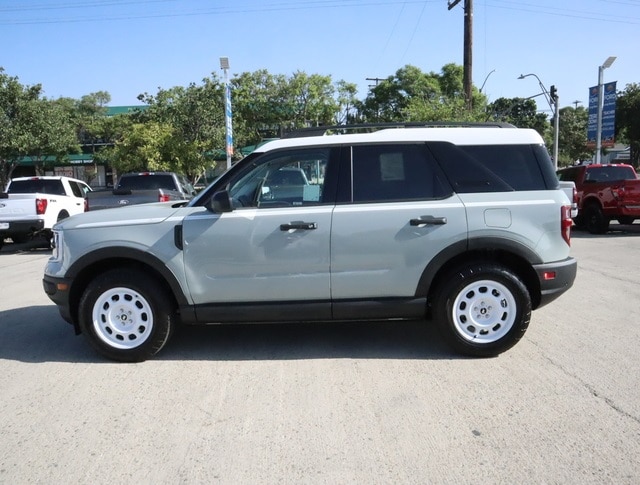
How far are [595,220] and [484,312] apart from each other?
11657 mm

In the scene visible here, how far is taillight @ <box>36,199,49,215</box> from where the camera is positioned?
41.0 feet

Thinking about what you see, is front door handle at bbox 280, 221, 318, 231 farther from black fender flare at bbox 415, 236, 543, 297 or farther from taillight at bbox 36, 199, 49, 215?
taillight at bbox 36, 199, 49, 215

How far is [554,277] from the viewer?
4.78m

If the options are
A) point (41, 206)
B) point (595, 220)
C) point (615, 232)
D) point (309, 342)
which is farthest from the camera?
point (615, 232)

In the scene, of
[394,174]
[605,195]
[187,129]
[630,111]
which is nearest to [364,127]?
[394,174]

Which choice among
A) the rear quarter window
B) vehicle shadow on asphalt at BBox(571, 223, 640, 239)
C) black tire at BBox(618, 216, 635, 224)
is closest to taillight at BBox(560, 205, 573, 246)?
the rear quarter window

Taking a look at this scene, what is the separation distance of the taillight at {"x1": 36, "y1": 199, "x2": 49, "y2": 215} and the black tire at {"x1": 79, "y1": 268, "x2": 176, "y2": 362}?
351 inches

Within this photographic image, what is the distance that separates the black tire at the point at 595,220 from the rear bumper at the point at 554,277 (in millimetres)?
10911

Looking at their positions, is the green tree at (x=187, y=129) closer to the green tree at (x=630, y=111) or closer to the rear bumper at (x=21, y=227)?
the rear bumper at (x=21, y=227)

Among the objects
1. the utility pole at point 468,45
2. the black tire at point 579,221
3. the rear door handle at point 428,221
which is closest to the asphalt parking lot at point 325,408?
the rear door handle at point 428,221

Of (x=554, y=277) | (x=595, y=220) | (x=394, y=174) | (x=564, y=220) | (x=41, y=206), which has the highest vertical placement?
(x=394, y=174)

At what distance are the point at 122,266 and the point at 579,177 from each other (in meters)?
13.8

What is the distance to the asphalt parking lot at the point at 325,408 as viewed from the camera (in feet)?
10.3

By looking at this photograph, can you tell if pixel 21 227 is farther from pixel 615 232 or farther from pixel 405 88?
pixel 405 88
